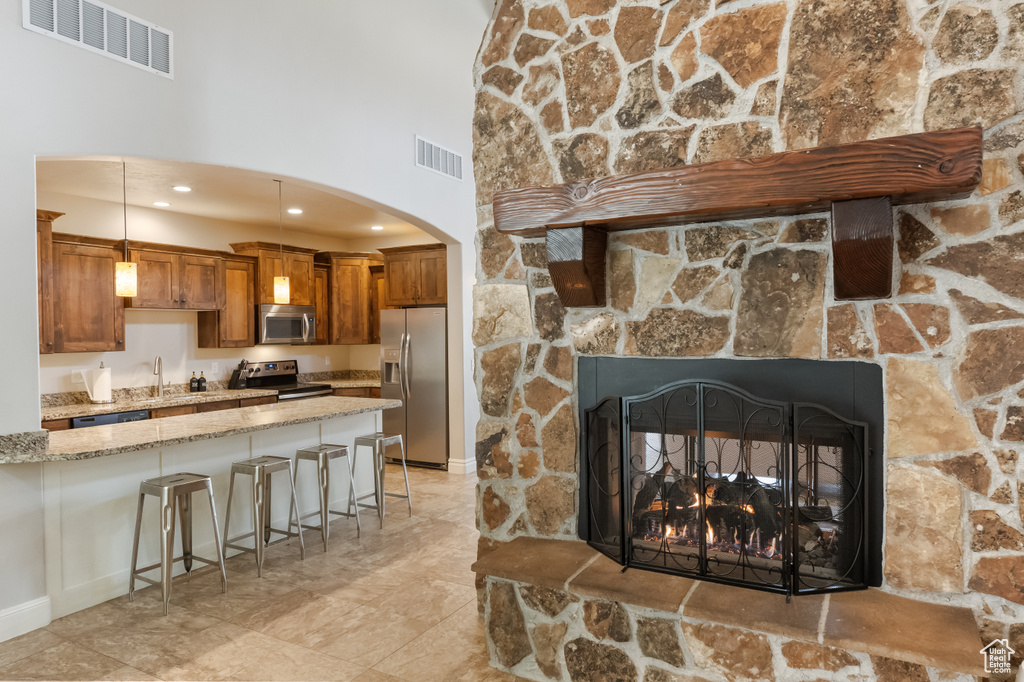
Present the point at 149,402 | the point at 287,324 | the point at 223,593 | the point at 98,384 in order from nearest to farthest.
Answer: the point at 223,593 → the point at 98,384 → the point at 149,402 → the point at 287,324

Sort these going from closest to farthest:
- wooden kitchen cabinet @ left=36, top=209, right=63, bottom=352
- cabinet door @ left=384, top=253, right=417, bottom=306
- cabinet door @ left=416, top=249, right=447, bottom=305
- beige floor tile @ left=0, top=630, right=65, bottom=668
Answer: beige floor tile @ left=0, top=630, right=65, bottom=668, wooden kitchen cabinet @ left=36, top=209, right=63, bottom=352, cabinet door @ left=416, top=249, right=447, bottom=305, cabinet door @ left=384, top=253, right=417, bottom=306

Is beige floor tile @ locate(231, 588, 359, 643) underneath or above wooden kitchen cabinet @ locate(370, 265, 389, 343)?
underneath

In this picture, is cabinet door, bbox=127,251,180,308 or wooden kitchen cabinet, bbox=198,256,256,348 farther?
wooden kitchen cabinet, bbox=198,256,256,348

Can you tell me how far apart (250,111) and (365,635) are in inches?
123

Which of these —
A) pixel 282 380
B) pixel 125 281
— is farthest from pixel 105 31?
pixel 282 380

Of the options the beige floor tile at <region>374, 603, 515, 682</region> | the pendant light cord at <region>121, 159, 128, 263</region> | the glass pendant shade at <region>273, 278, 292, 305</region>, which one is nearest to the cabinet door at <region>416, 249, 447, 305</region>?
the glass pendant shade at <region>273, 278, 292, 305</region>

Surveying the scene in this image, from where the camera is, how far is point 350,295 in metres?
7.54

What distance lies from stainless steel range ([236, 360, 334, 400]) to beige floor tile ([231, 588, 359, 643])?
143 inches

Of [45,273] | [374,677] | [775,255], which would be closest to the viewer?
Result: [775,255]

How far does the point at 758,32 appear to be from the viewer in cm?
221

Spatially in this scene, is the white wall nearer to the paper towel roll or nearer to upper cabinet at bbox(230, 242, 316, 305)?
upper cabinet at bbox(230, 242, 316, 305)

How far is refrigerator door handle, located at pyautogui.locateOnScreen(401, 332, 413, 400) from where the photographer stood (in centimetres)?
654

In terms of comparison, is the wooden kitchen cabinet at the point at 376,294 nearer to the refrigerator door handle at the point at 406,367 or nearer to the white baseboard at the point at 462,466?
the refrigerator door handle at the point at 406,367

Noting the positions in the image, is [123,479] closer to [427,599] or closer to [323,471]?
[323,471]
